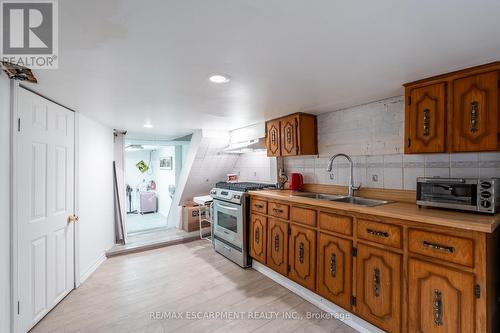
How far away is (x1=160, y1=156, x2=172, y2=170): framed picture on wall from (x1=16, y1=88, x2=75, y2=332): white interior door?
13.0 feet

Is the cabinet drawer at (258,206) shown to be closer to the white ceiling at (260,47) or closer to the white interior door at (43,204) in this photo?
the white ceiling at (260,47)

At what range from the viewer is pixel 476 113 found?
61.7 inches

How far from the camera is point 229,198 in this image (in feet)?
10.9

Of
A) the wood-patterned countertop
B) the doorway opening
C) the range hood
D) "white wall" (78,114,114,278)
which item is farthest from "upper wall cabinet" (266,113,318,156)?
the doorway opening

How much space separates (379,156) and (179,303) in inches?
99.8

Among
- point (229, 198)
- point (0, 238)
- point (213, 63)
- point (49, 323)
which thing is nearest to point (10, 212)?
point (0, 238)

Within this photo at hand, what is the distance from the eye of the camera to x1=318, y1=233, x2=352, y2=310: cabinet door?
1934 mm

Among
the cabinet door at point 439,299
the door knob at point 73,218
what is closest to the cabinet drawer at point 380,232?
the cabinet door at point 439,299

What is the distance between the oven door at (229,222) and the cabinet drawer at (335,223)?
1274mm

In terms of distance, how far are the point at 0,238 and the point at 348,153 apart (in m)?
3.13

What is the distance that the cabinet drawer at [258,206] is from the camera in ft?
9.36

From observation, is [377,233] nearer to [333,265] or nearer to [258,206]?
[333,265]

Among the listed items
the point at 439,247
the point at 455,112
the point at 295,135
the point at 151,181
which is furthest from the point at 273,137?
the point at 151,181

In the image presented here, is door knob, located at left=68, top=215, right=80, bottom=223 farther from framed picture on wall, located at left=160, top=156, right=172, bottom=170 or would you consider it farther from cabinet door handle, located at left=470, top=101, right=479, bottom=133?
framed picture on wall, located at left=160, top=156, right=172, bottom=170
